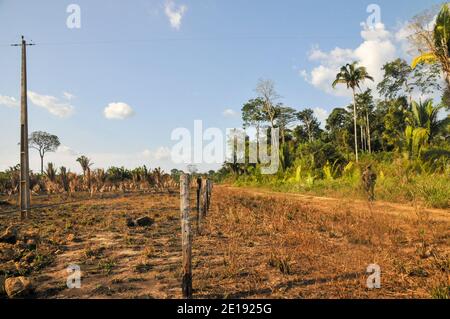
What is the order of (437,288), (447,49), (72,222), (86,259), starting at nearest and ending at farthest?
(437,288), (86,259), (72,222), (447,49)

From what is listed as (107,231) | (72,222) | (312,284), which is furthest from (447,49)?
(72,222)

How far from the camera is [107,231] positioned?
331 inches

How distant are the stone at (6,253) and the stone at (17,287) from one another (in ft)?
6.34

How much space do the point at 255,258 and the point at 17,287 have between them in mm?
3676

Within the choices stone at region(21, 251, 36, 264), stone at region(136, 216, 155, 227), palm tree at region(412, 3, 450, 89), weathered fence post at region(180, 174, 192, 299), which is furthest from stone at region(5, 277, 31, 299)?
palm tree at region(412, 3, 450, 89)

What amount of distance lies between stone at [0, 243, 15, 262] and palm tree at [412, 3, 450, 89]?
57.0ft

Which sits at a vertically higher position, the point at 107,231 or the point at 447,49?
the point at 447,49

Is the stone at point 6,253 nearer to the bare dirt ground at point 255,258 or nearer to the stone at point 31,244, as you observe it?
the bare dirt ground at point 255,258

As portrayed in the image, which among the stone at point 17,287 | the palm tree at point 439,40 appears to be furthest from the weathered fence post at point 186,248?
the palm tree at point 439,40

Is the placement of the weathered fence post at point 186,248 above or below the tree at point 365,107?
below

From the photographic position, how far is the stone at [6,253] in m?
5.84

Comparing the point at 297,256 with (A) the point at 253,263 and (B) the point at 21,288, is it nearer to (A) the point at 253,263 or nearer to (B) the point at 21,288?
(A) the point at 253,263

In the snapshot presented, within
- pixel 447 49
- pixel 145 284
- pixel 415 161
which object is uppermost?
pixel 447 49
